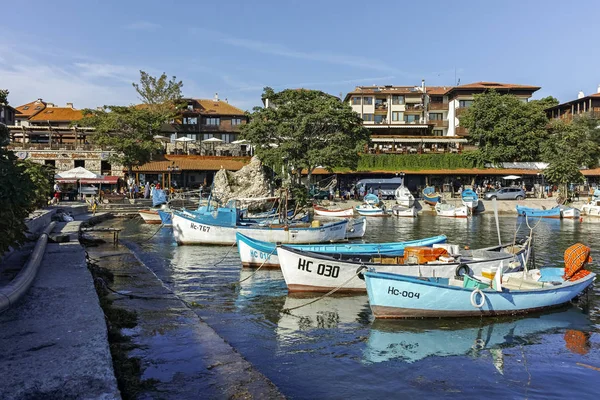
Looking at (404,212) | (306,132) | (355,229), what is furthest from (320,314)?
(306,132)

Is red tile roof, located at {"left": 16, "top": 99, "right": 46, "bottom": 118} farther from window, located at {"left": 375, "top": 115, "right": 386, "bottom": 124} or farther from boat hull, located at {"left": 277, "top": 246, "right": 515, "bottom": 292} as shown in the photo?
boat hull, located at {"left": 277, "top": 246, "right": 515, "bottom": 292}

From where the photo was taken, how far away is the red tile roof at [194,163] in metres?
60.1

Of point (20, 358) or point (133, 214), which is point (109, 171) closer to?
point (133, 214)

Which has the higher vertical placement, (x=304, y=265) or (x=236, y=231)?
(x=236, y=231)

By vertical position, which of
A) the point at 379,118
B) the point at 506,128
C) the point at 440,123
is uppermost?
the point at 379,118

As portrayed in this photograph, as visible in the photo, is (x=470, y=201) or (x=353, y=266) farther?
(x=470, y=201)

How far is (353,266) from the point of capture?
17.0m

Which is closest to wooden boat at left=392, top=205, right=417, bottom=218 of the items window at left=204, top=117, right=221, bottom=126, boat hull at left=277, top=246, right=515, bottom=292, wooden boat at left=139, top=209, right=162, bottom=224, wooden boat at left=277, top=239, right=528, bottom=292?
wooden boat at left=139, top=209, right=162, bottom=224

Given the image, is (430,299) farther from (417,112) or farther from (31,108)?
(31,108)

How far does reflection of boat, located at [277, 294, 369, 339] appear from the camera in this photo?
1395 centimetres

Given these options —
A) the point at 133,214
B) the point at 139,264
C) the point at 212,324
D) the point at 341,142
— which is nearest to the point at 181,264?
the point at 139,264

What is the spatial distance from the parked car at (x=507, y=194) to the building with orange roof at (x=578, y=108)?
19096 mm

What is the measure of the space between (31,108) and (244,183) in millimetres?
43310

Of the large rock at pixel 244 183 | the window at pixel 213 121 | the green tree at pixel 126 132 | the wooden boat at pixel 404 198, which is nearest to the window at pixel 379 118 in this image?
the window at pixel 213 121
